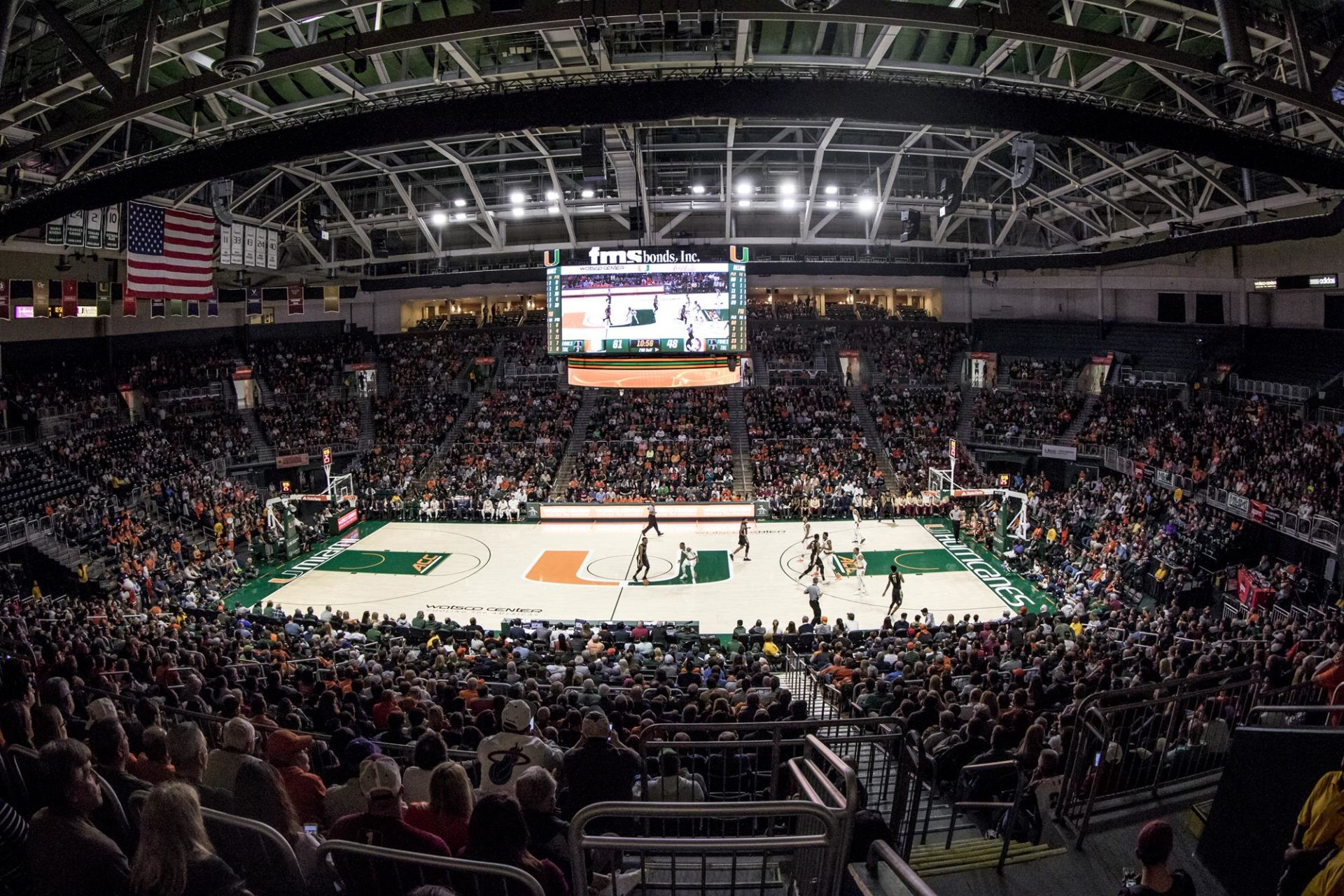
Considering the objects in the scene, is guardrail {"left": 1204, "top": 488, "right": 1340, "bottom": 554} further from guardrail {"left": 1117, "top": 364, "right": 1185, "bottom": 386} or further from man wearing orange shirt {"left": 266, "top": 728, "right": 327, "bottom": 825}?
man wearing orange shirt {"left": 266, "top": 728, "right": 327, "bottom": 825}

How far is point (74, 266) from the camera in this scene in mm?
31594

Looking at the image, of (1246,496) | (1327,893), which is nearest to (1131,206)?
(1246,496)

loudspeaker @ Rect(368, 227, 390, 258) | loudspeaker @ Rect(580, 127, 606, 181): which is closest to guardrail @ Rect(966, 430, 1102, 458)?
loudspeaker @ Rect(580, 127, 606, 181)

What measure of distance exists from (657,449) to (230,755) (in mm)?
30437

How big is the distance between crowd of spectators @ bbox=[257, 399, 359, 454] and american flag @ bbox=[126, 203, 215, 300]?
14092mm

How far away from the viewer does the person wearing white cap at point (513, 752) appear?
5746 mm

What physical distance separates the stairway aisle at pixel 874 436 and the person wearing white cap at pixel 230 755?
1177 inches

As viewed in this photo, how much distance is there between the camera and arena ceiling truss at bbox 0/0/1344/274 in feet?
36.5

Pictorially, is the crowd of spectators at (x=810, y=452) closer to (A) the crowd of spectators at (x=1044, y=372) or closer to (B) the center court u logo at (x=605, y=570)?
(B) the center court u logo at (x=605, y=570)

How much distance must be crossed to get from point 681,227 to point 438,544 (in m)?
20.5

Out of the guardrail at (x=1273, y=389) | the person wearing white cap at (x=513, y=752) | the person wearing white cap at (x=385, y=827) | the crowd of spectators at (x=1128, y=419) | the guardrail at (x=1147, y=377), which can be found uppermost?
the guardrail at (x=1147, y=377)

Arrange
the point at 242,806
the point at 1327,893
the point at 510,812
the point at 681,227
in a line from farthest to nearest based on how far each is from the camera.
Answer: the point at 681,227
the point at 242,806
the point at 1327,893
the point at 510,812

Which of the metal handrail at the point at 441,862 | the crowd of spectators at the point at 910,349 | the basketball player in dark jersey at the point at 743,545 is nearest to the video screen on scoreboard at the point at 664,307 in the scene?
the basketball player in dark jersey at the point at 743,545

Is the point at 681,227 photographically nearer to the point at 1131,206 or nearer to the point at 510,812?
the point at 1131,206
